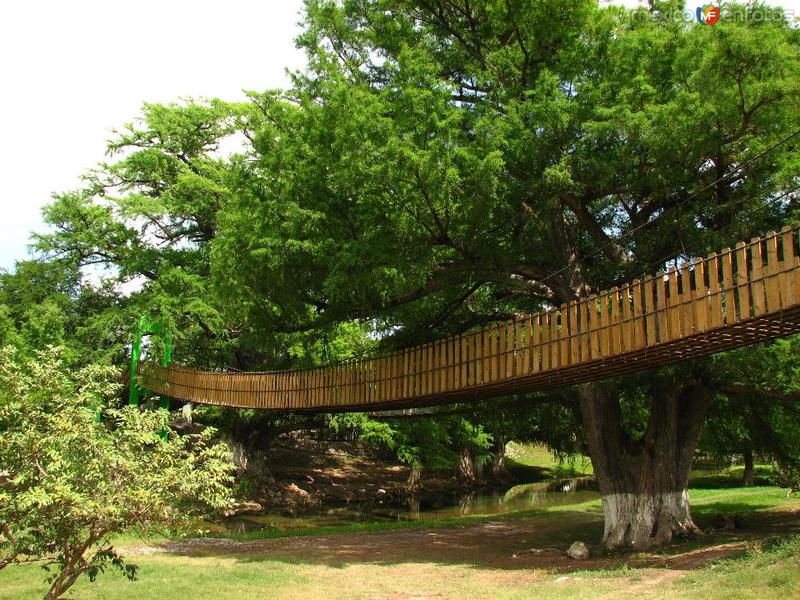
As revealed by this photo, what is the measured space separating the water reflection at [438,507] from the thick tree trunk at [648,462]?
845 cm

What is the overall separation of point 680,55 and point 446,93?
3.18 meters

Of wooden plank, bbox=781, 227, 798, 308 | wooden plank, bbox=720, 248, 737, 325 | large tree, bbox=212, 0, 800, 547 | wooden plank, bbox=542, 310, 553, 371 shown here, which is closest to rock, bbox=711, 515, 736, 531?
large tree, bbox=212, 0, 800, 547

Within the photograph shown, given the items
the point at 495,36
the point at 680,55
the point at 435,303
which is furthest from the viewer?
the point at 435,303

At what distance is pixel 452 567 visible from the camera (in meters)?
9.61

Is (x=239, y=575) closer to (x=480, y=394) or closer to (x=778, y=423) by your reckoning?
(x=480, y=394)

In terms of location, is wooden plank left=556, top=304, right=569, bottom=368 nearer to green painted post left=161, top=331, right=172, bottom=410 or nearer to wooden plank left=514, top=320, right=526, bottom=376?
wooden plank left=514, top=320, right=526, bottom=376

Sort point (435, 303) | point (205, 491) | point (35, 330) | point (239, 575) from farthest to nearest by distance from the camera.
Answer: point (35, 330) < point (435, 303) < point (239, 575) < point (205, 491)

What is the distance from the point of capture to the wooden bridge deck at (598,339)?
6.31 meters

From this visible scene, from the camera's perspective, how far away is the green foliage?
18.7 ft

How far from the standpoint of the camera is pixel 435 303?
12.7 m

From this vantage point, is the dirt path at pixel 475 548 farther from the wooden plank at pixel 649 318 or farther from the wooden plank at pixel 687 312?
the wooden plank at pixel 687 312

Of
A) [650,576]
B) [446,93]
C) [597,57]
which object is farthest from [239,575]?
[597,57]

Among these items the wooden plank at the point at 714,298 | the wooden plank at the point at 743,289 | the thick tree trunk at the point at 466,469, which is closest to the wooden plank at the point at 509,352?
the wooden plank at the point at 714,298

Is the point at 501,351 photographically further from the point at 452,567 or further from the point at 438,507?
the point at 438,507
